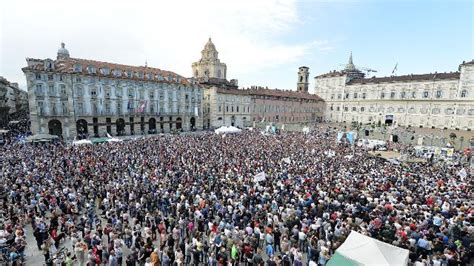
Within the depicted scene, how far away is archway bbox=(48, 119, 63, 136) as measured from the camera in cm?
4072

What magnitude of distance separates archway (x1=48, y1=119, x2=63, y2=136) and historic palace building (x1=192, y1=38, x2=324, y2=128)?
95.6 feet

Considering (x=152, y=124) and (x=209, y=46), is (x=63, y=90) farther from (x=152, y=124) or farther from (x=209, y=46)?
(x=209, y=46)

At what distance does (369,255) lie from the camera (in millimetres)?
7398

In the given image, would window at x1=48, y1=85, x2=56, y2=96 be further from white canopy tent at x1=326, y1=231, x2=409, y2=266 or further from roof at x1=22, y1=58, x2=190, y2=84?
white canopy tent at x1=326, y1=231, x2=409, y2=266

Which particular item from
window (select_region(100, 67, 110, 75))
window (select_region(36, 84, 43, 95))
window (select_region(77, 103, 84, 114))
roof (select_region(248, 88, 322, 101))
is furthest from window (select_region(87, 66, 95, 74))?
roof (select_region(248, 88, 322, 101))

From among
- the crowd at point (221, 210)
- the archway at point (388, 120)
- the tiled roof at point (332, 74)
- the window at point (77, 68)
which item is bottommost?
the crowd at point (221, 210)

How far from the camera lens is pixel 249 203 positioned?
13.4m

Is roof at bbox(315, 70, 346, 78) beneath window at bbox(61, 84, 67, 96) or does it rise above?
above

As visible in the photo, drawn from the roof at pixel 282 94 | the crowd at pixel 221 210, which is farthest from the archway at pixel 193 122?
the crowd at pixel 221 210

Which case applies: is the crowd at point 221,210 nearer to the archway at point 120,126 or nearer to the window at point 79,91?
the window at point 79,91

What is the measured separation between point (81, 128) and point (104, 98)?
20.6 feet

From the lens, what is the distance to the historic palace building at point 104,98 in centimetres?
3862

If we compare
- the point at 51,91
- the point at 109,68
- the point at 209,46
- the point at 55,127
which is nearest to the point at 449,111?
the point at 209,46

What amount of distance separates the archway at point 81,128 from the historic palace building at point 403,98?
7090 cm
